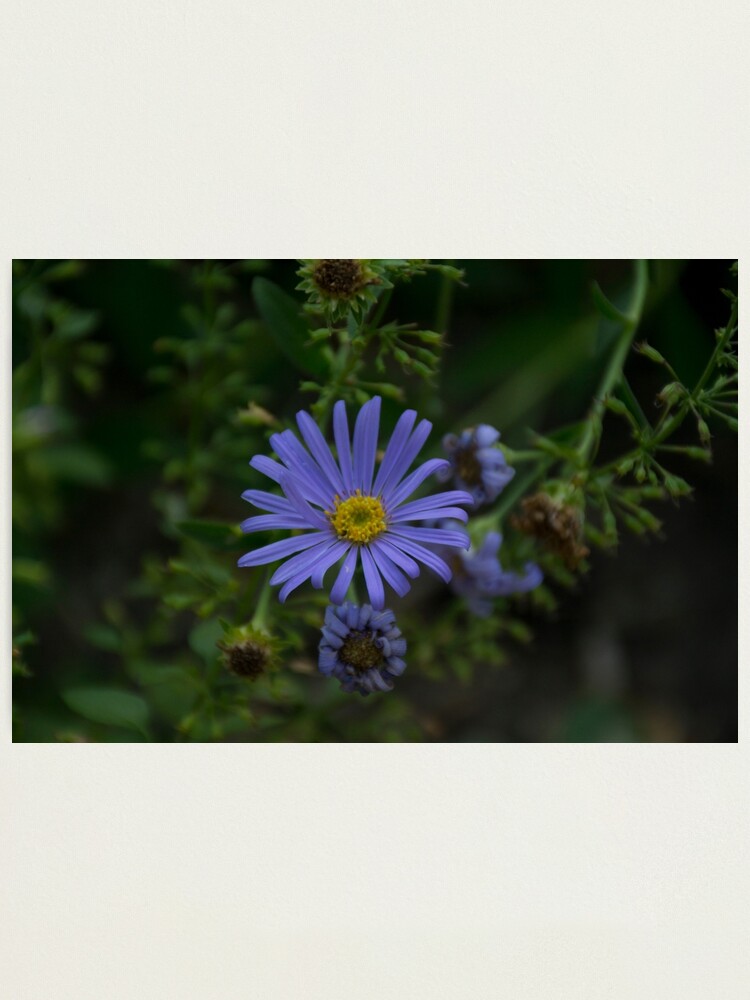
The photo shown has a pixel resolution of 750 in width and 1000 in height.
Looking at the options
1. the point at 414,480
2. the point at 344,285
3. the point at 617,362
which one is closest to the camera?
the point at 344,285

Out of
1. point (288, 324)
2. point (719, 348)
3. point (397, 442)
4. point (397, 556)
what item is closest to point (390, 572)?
point (397, 556)

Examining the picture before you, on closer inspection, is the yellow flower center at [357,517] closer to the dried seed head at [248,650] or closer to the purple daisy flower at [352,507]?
the purple daisy flower at [352,507]

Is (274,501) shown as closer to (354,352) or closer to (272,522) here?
(272,522)

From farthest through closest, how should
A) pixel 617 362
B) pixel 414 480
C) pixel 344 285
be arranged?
pixel 617 362 < pixel 414 480 < pixel 344 285
